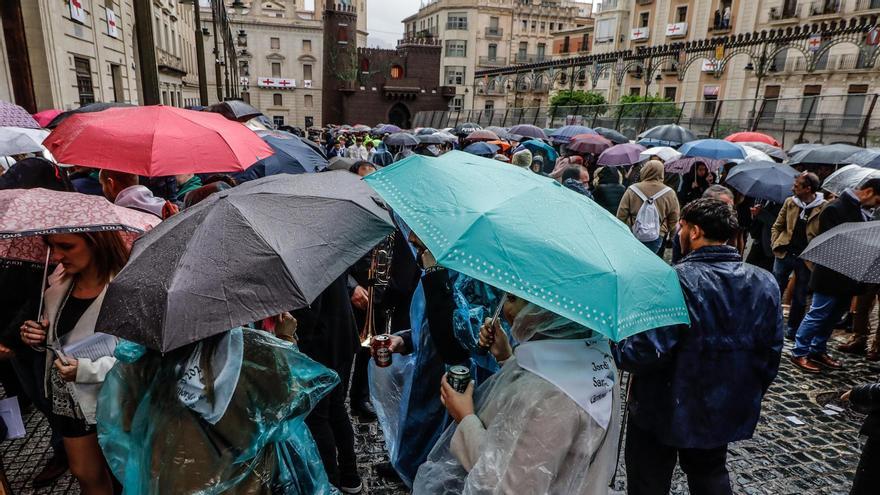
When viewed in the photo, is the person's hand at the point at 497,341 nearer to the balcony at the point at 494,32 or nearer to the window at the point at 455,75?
the window at the point at 455,75

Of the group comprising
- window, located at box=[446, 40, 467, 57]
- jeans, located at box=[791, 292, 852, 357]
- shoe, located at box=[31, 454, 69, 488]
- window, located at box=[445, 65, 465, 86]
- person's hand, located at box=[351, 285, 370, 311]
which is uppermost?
window, located at box=[446, 40, 467, 57]

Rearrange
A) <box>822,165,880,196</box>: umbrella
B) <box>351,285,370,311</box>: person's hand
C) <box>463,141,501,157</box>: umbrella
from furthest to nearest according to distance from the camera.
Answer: <box>463,141,501,157</box>: umbrella → <box>822,165,880,196</box>: umbrella → <box>351,285,370,311</box>: person's hand

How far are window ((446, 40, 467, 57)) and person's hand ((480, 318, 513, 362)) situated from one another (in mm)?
67618

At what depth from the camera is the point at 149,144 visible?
3574 millimetres

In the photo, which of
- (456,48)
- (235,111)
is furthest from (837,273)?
(456,48)

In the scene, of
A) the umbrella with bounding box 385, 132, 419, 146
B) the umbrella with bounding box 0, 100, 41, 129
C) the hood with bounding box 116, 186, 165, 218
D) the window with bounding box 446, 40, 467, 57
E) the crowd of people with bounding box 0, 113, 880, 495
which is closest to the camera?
the crowd of people with bounding box 0, 113, 880, 495

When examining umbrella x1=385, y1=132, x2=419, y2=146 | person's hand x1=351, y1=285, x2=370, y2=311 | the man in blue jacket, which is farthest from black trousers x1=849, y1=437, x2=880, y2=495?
umbrella x1=385, y1=132, x2=419, y2=146

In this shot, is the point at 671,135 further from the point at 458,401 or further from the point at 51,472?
the point at 51,472

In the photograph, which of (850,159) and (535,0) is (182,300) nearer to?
(850,159)

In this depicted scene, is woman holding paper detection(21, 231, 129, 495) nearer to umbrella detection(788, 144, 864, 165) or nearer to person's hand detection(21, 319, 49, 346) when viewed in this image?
person's hand detection(21, 319, 49, 346)

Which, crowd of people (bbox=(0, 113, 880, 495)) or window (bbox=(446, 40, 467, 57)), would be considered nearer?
crowd of people (bbox=(0, 113, 880, 495))

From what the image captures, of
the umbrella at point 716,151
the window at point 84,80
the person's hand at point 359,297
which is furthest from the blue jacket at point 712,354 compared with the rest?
the window at point 84,80

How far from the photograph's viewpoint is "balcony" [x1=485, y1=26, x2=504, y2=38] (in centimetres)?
6789

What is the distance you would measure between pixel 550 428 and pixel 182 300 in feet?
4.04
